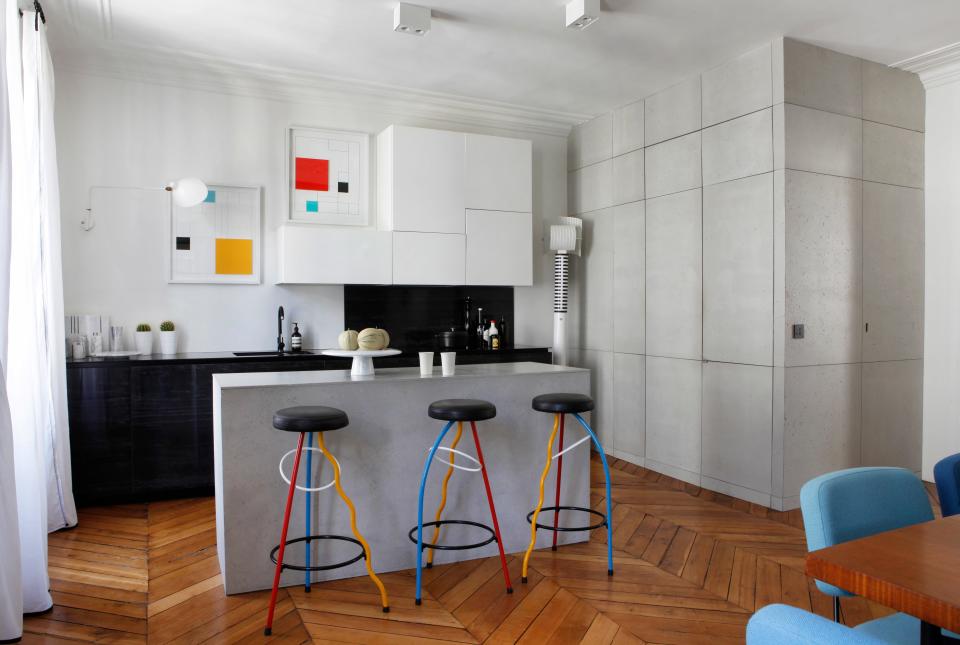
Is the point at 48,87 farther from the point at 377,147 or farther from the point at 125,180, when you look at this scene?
the point at 377,147

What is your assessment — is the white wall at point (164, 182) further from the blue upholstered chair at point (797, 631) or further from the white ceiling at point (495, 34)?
the blue upholstered chair at point (797, 631)

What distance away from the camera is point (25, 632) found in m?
2.71

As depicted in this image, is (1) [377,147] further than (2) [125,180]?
Yes

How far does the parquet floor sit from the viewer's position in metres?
2.73

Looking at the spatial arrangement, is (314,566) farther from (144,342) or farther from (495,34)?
(495,34)

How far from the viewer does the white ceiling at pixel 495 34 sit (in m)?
4.03

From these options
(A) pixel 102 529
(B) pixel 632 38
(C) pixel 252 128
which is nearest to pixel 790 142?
(B) pixel 632 38

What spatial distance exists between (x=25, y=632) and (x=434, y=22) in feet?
12.4

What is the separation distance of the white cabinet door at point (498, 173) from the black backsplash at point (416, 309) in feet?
2.64

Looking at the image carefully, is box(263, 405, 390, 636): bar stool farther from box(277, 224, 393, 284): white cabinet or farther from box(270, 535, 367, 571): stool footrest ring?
box(277, 224, 393, 284): white cabinet

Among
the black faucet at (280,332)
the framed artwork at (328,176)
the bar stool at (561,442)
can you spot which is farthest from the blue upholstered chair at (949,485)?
the framed artwork at (328,176)

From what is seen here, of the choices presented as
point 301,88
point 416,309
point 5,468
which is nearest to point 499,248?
point 416,309

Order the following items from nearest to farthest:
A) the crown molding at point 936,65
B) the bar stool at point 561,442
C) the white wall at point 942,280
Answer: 1. the bar stool at point 561,442
2. the crown molding at point 936,65
3. the white wall at point 942,280

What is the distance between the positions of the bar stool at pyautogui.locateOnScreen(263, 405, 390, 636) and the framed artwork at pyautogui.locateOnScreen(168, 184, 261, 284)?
7.95 ft
